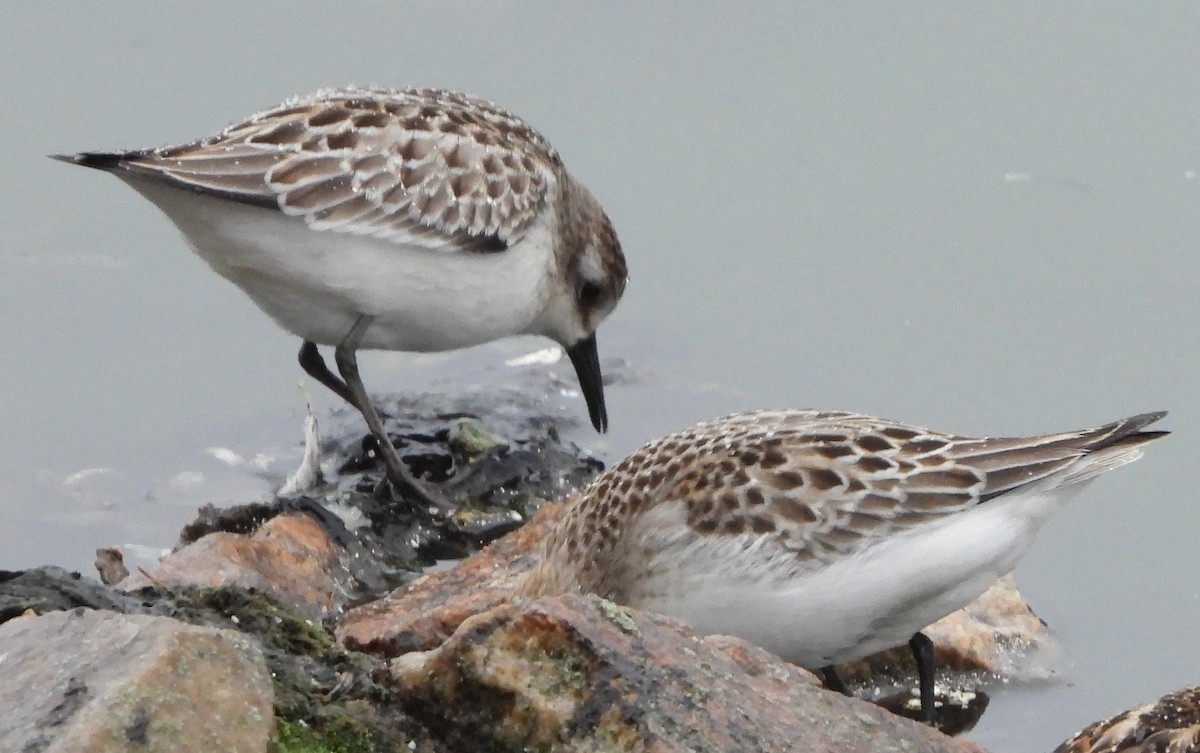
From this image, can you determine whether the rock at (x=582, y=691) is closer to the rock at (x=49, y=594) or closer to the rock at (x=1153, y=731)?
the rock at (x=49, y=594)

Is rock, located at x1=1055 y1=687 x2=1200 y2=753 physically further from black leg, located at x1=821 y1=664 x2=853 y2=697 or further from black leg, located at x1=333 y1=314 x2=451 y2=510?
black leg, located at x1=333 y1=314 x2=451 y2=510

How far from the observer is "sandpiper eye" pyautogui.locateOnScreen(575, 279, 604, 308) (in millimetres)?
9203

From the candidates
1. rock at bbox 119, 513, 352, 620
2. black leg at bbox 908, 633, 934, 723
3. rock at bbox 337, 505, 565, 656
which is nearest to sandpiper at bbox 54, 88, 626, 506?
rock at bbox 337, 505, 565, 656

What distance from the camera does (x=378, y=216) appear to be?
25.9 ft

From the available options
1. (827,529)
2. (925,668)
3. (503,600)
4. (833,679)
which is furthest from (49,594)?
(925,668)

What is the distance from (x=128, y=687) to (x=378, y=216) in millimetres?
4860

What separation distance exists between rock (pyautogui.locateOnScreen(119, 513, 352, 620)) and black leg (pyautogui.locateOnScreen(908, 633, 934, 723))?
→ 2.08m

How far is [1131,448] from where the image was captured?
616cm

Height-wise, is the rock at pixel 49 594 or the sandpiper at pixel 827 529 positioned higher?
the rock at pixel 49 594

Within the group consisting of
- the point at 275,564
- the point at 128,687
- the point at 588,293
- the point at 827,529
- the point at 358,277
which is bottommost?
the point at 275,564

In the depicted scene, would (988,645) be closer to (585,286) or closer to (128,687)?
(585,286)

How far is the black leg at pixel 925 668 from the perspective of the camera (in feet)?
21.0

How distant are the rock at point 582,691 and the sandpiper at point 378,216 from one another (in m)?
4.11

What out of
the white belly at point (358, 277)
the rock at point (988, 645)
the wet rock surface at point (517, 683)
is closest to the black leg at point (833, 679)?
the rock at point (988, 645)
